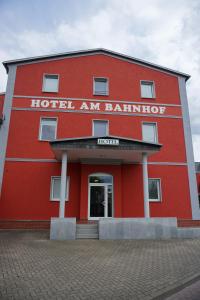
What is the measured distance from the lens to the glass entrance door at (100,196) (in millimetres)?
12953

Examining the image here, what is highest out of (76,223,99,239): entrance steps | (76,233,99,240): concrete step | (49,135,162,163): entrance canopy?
(49,135,162,163): entrance canopy

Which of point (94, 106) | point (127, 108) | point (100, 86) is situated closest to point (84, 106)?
point (94, 106)

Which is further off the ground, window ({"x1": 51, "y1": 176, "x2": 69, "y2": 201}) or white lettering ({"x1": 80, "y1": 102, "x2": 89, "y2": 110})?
white lettering ({"x1": 80, "y1": 102, "x2": 89, "y2": 110})

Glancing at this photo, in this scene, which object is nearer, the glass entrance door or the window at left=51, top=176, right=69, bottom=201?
the glass entrance door

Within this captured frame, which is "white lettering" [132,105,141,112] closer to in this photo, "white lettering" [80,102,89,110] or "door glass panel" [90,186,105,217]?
"white lettering" [80,102,89,110]

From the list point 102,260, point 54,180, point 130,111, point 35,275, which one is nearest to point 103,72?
point 130,111

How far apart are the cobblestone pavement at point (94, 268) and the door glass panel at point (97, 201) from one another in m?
3.69

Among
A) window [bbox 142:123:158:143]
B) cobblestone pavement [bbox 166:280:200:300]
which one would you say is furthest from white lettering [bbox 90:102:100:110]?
cobblestone pavement [bbox 166:280:200:300]

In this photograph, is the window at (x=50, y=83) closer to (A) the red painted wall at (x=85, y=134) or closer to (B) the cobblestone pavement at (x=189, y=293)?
(A) the red painted wall at (x=85, y=134)

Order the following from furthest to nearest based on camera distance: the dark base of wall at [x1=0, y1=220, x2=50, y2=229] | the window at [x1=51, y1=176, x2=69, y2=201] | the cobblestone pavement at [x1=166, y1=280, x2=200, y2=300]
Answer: the window at [x1=51, y1=176, x2=69, y2=201]
the dark base of wall at [x1=0, y1=220, x2=50, y2=229]
the cobblestone pavement at [x1=166, y1=280, x2=200, y2=300]

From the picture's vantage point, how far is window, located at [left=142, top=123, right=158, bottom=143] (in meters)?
14.9

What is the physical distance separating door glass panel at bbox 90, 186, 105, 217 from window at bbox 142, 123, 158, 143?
4460mm

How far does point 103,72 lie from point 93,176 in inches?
294

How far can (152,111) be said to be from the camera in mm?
15359
